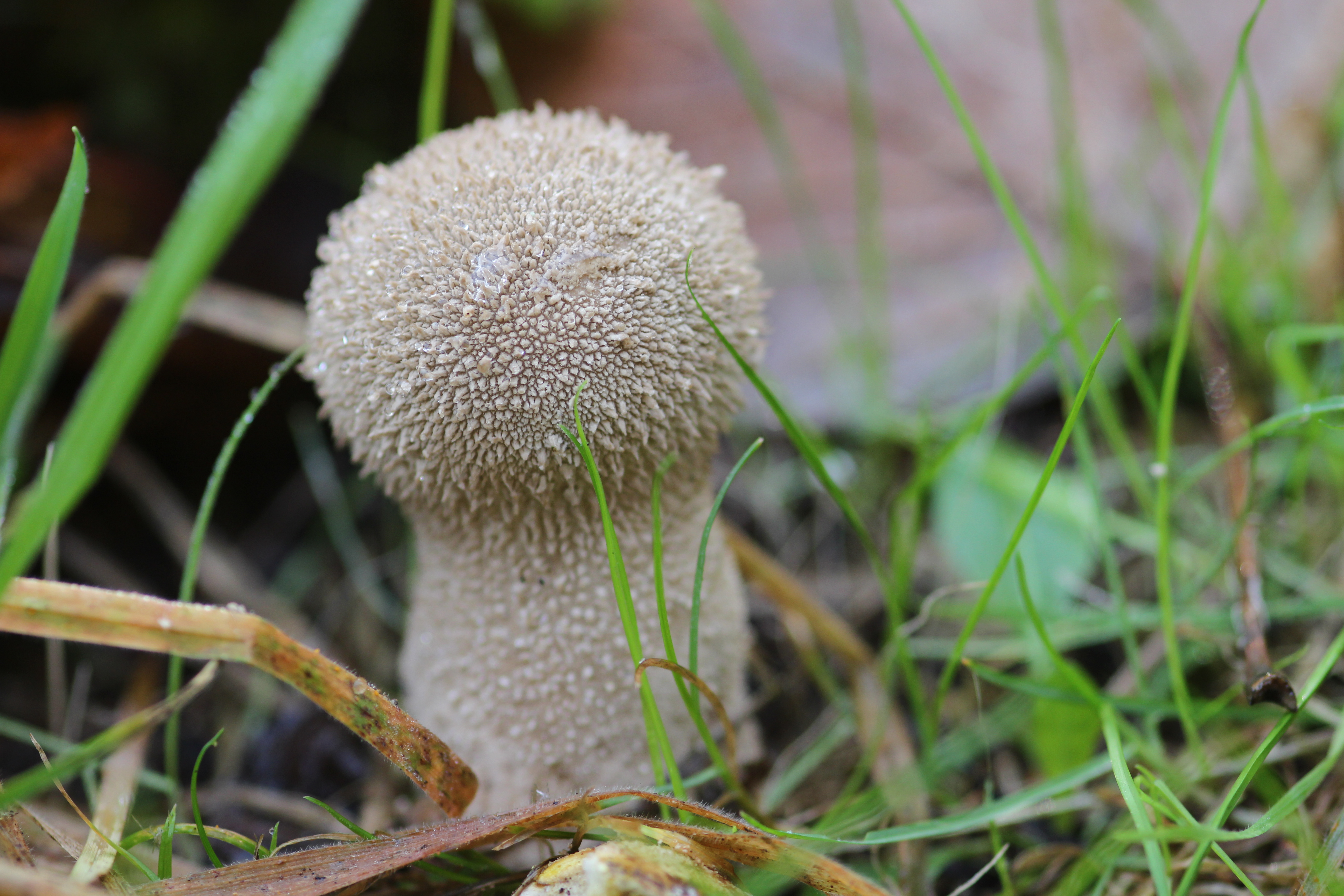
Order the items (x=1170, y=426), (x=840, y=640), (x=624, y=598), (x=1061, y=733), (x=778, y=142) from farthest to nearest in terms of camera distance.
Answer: (x=778, y=142), (x=840, y=640), (x=1061, y=733), (x=1170, y=426), (x=624, y=598)

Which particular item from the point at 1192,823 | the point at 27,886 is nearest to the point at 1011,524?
the point at 1192,823

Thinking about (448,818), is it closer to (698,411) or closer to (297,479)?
(698,411)

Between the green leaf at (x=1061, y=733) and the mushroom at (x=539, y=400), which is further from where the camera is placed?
the green leaf at (x=1061, y=733)

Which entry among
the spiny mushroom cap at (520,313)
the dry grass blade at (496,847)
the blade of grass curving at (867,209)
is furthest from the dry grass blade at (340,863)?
the blade of grass curving at (867,209)

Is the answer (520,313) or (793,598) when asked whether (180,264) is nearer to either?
(520,313)

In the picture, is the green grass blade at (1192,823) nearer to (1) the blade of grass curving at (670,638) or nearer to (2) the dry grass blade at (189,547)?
(1) the blade of grass curving at (670,638)
